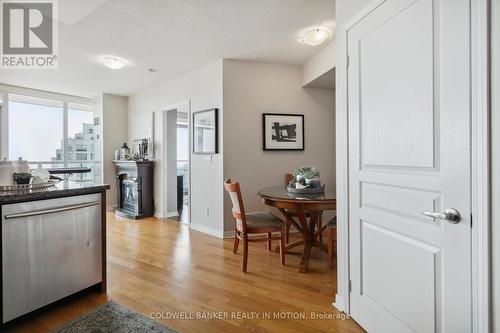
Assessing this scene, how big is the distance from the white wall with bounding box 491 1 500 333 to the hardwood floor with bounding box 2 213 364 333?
97 cm

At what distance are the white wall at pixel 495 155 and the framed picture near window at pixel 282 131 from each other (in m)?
3.11

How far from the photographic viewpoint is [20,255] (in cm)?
172

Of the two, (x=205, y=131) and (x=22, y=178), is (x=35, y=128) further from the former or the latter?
(x=22, y=178)

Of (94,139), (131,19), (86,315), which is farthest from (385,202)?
(94,139)

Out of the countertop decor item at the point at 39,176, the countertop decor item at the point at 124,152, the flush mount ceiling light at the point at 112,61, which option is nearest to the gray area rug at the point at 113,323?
the countertop decor item at the point at 39,176

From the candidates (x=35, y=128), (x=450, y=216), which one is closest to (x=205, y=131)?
(x=450, y=216)

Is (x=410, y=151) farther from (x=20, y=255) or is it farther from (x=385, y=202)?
(x=20, y=255)

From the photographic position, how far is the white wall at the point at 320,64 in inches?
134

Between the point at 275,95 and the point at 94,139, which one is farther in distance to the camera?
the point at 94,139

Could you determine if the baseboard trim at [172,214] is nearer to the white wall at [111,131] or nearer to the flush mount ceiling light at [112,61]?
the white wall at [111,131]

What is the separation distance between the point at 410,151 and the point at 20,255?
99.1 inches

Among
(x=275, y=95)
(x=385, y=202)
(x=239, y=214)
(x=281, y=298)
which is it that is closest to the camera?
(x=385, y=202)

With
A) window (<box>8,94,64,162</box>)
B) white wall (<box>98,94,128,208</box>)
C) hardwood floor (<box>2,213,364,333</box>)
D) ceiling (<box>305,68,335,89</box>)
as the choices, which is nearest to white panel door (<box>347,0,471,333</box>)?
hardwood floor (<box>2,213,364,333</box>)

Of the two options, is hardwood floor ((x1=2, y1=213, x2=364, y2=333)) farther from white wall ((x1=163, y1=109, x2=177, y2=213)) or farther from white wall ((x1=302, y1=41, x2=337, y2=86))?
white wall ((x1=302, y1=41, x2=337, y2=86))
